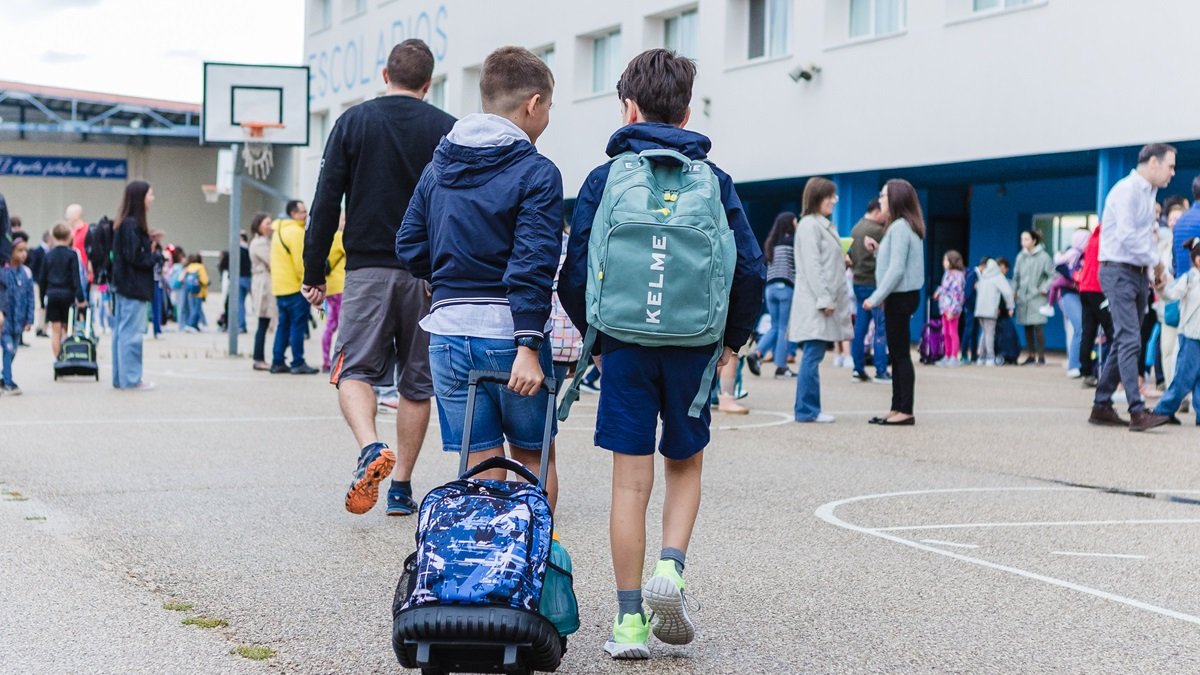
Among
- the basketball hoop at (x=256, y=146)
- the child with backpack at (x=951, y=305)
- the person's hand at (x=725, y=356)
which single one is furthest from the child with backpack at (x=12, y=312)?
the child with backpack at (x=951, y=305)

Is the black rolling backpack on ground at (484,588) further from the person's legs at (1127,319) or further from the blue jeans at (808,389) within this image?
the person's legs at (1127,319)

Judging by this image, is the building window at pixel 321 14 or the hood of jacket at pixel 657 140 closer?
the hood of jacket at pixel 657 140

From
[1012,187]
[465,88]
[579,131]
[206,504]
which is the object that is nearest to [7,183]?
[465,88]

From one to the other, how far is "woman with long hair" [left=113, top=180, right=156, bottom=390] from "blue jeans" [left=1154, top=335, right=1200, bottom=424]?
8889 mm

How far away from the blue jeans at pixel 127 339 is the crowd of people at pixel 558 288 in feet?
0.09

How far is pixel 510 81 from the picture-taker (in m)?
5.03

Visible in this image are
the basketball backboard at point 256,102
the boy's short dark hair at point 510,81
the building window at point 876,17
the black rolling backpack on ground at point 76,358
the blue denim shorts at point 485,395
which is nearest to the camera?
the blue denim shorts at point 485,395

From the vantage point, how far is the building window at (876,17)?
24531 millimetres

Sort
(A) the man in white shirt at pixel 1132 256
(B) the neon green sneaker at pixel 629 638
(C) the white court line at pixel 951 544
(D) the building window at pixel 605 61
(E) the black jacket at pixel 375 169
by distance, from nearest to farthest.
Answer: (B) the neon green sneaker at pixel 629 638 → (C) the white court line at pixel 951 544 → (E) the black jacket at pixel 375 169 → (A) the man in white shirt at pixel 1132 256 → (D) the building window at pixel 605 61

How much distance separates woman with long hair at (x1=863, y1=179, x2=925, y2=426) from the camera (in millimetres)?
11461

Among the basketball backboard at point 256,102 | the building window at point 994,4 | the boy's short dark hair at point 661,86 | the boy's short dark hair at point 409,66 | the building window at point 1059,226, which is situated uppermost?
the building window at point 994,4

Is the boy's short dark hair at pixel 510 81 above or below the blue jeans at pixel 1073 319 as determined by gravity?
above

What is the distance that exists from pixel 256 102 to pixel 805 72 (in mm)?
9381

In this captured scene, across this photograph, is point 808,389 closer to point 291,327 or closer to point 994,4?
point 291,327
